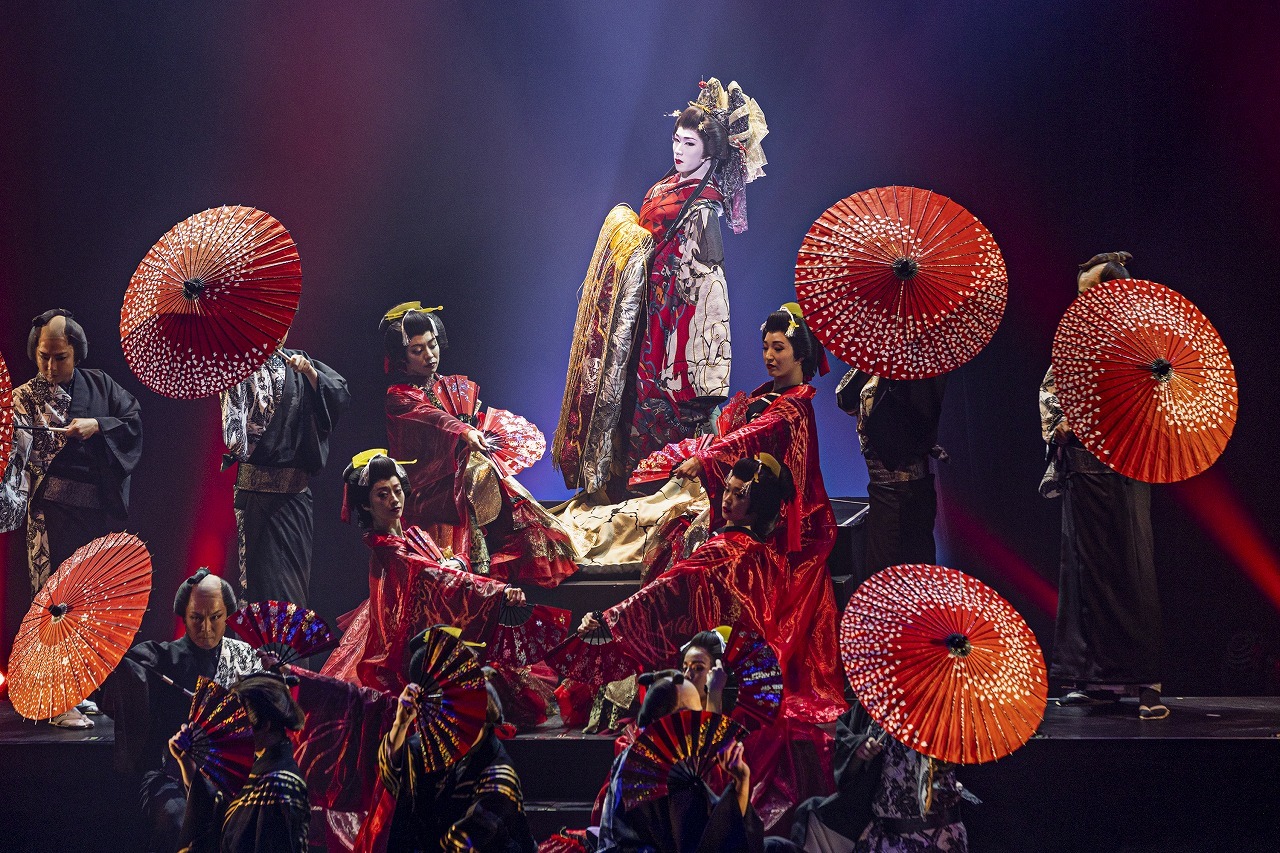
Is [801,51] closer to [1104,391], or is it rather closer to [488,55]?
[488,55]

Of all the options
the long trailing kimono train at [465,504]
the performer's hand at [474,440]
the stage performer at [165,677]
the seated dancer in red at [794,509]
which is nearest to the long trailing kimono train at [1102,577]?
the seated dancer in red at [794,509]

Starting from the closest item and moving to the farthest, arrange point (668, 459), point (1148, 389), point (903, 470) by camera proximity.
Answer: point (1148, 389) → point (903, 470) → point (668, 459)

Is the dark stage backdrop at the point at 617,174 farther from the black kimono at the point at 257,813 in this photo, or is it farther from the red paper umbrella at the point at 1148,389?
the black kimono at the point at 257,813

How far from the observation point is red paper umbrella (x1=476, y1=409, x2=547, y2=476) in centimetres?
564

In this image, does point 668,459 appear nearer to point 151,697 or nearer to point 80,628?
point 151,697

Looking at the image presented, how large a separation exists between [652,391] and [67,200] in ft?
10.7

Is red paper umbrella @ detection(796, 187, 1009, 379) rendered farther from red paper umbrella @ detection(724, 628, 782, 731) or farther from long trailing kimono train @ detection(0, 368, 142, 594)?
long trailing kimono train @ detection(0, 368, 142, 594)

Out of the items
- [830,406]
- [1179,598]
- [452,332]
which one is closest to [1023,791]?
[1179,598]

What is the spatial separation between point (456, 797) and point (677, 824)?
0.60 m

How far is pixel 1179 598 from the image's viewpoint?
587 cm

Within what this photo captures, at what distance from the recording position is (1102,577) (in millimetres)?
4910

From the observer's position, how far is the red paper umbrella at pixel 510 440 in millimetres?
5641

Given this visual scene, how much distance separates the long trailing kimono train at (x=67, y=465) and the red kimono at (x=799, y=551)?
8.60ft

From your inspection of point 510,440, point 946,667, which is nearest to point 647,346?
point 510,440
